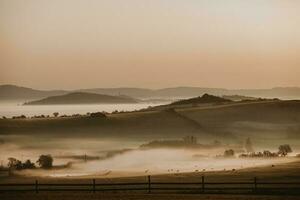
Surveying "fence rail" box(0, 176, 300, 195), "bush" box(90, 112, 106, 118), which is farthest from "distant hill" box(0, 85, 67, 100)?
"fence rail" box(0, 176, 300, 195)

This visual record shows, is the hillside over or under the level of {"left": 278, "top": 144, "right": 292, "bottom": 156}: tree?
over

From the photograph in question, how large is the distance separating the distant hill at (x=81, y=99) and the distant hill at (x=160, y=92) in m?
0.14

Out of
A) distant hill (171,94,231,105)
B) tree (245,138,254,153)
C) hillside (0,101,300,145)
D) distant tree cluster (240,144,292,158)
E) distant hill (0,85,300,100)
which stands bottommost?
distant tree cluster (240,144,292,158)

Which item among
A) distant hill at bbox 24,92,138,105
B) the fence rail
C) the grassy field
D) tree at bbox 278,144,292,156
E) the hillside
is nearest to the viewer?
the grassy field

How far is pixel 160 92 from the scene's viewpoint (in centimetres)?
1598

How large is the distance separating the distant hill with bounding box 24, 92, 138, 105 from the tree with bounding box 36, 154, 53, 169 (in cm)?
178

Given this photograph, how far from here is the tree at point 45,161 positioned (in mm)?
15330

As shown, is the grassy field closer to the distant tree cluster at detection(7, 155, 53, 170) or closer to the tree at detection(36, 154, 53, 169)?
the distant tree cluster at detection(7, 155, 53, 170)

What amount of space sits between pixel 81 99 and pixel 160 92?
2625 millimetres

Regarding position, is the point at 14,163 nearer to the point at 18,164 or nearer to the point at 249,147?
the point at 18,164

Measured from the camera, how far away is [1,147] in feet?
50.3

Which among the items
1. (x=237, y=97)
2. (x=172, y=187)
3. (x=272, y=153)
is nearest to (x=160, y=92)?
(x=237, y=97)

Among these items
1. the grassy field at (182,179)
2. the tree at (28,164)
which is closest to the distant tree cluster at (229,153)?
the grassy field at (182,179)

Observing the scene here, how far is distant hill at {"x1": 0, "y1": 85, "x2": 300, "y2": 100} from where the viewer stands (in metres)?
15.5
